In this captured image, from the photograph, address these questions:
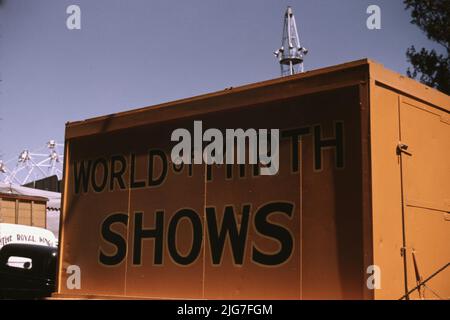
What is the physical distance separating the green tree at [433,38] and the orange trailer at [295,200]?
1225 cm

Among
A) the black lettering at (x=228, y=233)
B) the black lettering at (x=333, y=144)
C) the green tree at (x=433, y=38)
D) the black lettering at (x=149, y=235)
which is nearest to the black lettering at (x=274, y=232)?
the black lettering at (x=228, y=233)

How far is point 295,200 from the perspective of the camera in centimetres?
434

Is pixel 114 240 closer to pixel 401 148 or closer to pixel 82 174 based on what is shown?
pixel 82 174

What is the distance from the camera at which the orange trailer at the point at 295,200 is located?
4.01 metres

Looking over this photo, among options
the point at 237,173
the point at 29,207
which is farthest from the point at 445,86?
the point at 237,173

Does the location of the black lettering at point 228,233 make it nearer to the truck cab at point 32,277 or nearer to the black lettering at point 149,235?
the black lettering at point 149,235

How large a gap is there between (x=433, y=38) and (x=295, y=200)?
47.1 feet

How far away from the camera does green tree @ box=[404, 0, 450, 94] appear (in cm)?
1619

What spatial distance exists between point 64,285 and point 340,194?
3.37 m

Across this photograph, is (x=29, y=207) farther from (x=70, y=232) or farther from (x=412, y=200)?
(x=412, y=200)

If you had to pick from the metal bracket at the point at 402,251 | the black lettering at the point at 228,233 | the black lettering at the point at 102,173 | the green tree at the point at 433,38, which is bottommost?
the metal bracket at the point at 402,251

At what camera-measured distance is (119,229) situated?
215 inches

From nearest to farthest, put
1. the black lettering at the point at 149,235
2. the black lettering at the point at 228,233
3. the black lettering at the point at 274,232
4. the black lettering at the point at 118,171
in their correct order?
1. the black lettering at the point at 274,232
2. the black lettering at the point at 228,233
3. the black lettering at the point at 149,235
4. the black lettering at the point at 118,171

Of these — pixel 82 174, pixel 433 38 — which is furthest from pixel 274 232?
pixel 433 38
